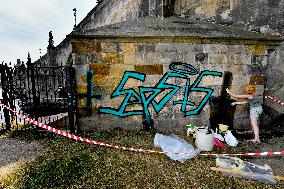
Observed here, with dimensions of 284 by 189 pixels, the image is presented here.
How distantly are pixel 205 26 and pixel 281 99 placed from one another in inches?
149

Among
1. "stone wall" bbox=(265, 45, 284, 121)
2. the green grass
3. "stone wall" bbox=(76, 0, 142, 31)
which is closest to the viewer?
the green grass

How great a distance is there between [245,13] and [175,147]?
20.0 ft

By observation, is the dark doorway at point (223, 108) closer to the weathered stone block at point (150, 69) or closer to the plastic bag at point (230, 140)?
the plastic bag at point (230, 140)

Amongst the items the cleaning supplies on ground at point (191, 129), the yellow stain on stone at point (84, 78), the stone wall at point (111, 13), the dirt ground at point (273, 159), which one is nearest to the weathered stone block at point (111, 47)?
the yellow stain on stone at point (84, 78)

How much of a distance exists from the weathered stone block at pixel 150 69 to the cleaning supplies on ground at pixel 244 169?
2.95 meters

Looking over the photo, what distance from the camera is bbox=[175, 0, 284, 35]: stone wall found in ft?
28.1

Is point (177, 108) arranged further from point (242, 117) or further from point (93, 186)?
point (93, 186)

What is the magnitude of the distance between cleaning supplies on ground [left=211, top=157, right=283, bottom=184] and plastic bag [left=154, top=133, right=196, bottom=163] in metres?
0.63

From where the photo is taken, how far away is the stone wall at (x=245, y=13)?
8.58m

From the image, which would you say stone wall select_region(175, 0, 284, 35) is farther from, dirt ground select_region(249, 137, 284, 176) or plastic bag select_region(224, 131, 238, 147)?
plastic bag select_region(224, 131, 238, 147)

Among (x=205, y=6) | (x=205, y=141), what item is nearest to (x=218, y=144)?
(x=205, y=141)

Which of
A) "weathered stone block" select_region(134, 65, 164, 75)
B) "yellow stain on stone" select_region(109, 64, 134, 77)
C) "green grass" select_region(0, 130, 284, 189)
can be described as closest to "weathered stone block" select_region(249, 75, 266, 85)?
"green grass" select_region(0, 130, 284, 189)

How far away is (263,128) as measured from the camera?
27.2 feet

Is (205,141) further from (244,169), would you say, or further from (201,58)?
(201,58)
